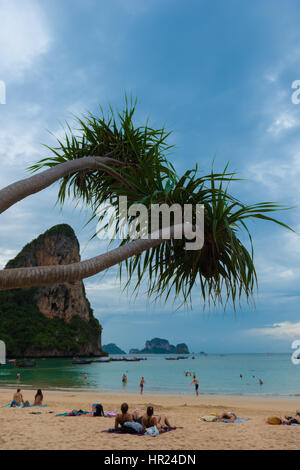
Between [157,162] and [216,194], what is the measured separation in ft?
3.36

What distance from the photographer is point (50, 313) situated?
3575 inches

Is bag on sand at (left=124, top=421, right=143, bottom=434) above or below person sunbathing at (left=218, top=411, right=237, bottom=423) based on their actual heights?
above

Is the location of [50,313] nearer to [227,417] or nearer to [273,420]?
[227,417]

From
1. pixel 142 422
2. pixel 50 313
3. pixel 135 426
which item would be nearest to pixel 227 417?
pixel 142 422

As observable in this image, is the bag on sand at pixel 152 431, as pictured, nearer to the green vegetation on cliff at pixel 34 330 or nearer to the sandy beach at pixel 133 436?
the sandy beach at pixel 133 436

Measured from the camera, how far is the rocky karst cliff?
269ft

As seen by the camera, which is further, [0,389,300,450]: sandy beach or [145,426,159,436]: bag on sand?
[145,426,159,436]: bag on sand

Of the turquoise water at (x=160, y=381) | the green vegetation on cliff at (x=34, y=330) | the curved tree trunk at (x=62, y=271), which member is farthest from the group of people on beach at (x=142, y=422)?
the green vegetation on cliff at (x=34, y=330)

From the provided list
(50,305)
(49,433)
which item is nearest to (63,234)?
(50,305)

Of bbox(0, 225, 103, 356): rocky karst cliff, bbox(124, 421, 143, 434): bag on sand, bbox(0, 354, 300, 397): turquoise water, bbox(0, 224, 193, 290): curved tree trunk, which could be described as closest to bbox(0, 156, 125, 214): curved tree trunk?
bbox(0, 224, 193, 290): curved tree trunk

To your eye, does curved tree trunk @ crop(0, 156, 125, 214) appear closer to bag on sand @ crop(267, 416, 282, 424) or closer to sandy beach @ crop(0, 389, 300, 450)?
sandy beach @ crop(0, 389, 300, 450)

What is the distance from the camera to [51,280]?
2.63 metres
